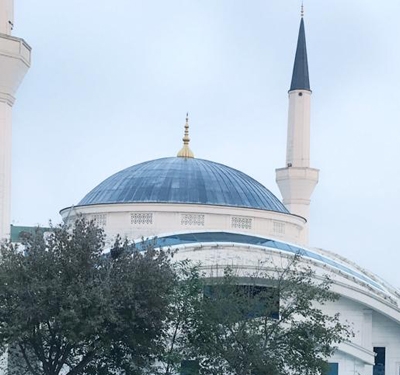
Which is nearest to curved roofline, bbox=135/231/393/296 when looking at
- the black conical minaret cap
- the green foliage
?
the green foliage

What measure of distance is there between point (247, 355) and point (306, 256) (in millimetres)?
11879

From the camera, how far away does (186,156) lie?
4156 cm

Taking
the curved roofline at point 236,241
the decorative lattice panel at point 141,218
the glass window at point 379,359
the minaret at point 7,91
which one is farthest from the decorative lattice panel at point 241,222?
the minaret at point 7,91

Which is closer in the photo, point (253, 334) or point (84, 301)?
point (84, 301)

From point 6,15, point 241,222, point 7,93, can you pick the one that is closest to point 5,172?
point 7,93

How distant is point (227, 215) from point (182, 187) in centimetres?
196

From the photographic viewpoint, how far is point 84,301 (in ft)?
71.9

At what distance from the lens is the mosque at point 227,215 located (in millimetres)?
30456

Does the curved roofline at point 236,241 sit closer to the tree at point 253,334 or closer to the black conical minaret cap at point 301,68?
the tree at point 253,334

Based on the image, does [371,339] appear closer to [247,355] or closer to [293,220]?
[293,220]

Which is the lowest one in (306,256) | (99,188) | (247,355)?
(247,355)

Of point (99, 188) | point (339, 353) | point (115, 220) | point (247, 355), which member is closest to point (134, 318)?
point (247, 355)

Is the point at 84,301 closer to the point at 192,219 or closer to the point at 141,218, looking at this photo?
the point at 141,218

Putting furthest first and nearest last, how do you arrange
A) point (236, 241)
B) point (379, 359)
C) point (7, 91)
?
point (236, 241) → point (379, 359) → point (7, 91)
